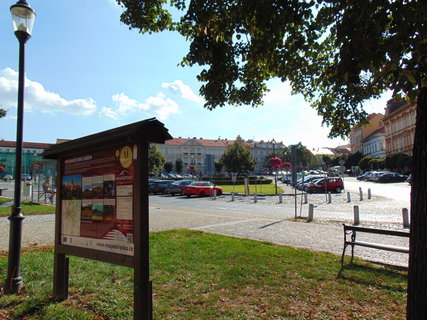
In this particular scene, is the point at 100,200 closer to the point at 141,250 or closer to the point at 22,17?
the point at 141,250

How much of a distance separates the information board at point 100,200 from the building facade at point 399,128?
7859 cm

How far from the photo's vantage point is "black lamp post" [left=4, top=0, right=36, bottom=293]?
467cm

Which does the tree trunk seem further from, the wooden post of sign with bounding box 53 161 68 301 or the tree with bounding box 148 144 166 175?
the tree with bounding box 148 144 166 175

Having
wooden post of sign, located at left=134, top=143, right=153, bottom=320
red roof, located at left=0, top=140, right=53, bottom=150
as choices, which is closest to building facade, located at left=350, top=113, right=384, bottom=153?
red roof, located at left=0, top=140, right=53, bottom=150

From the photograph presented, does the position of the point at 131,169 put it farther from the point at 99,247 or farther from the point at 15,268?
the point at 15,268

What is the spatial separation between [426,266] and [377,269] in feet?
11.0

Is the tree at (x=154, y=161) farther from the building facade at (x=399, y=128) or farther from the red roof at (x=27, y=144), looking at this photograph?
the red roof at (x=27, y=144)

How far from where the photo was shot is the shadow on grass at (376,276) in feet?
15.7

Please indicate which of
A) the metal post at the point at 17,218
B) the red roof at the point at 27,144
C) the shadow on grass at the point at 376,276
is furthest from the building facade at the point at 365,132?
the metal post at the point at 17,218

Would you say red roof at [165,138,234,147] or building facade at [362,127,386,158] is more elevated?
red roof at [165,138,234,147]

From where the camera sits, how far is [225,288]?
463 centimetres

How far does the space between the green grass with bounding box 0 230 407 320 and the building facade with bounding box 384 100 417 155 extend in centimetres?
7584

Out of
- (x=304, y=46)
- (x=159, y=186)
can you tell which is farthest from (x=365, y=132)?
(x=304, y=46)

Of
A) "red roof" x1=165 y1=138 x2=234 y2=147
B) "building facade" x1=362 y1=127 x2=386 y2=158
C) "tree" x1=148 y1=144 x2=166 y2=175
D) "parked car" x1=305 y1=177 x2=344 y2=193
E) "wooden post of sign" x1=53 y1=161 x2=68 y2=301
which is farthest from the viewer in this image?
"red roof" x1=165 y1=138 x2=234 y2=147
